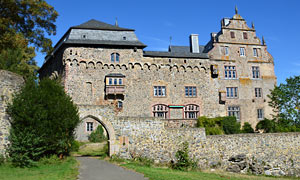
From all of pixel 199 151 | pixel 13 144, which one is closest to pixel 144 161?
pixel 199 151

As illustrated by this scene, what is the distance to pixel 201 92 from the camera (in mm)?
33312

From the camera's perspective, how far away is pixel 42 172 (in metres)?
12.5

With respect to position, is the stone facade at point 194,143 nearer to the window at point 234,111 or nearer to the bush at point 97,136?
the window at point 234,111

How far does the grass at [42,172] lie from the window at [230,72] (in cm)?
2463

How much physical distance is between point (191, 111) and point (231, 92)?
230 inches

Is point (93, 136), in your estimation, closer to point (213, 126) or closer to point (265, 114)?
point (213, 126)

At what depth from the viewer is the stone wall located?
14477mm

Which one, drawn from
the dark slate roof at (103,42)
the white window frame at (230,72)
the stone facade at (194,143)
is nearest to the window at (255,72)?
the white window frame at (230,72)

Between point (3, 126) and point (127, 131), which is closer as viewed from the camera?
point (3, 126)

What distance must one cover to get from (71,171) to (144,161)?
6.40 meters

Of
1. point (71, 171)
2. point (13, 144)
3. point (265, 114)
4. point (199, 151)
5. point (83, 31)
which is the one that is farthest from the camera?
point (265, 114)

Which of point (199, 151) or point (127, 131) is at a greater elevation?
point (127, 131)

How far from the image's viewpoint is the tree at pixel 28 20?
20891 millimetres

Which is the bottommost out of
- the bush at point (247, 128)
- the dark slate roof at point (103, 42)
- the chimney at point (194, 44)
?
the bush at point (247, 128)
